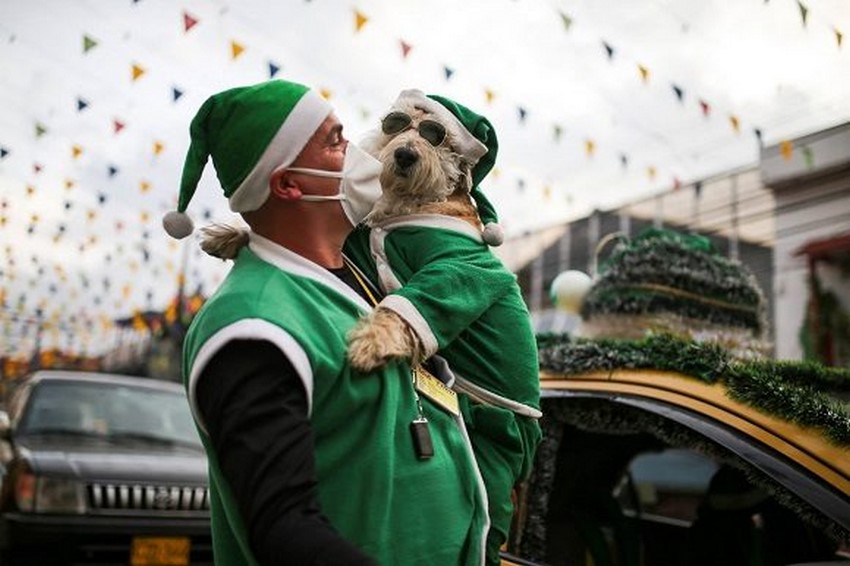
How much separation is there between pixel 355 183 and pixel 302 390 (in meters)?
0.48

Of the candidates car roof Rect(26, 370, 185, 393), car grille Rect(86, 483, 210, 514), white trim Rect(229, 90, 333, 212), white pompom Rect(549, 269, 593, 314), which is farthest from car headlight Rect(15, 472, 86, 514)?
white trim Rect(229, 90, 333, 212)

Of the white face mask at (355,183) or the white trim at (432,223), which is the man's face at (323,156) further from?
the white trim at (432,223)

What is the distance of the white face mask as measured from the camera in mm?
1484

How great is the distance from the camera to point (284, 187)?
1.45 meters

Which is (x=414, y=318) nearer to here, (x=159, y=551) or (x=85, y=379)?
(x=159, y=551)

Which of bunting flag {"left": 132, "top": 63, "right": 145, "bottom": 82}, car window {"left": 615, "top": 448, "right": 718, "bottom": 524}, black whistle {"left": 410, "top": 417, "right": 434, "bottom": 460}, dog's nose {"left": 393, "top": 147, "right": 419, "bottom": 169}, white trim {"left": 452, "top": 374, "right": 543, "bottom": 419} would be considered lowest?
car window {"left": 615, "top": 448, "right": 718, "bottom": 524}

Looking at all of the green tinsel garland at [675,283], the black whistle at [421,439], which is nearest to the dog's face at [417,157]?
the black whistle at [421,439]

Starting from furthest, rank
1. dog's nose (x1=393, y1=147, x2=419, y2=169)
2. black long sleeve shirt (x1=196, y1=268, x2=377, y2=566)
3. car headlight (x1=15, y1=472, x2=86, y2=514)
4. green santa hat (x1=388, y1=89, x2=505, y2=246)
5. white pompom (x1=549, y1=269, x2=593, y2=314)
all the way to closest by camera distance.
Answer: car headlight (x1=15, y1=472, x2=86, y2=514), white pompom (x1=549, y1=269, x2=593, y2=314), green santa hat (x1=388, y1=89, x2=505, y2=246), dog's nose (x1=393, y1=147, x2=419, y2=169), black long sleeve shirt (x1=196, y1=268, x2=377, y2=566)

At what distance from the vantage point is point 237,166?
1435 mm

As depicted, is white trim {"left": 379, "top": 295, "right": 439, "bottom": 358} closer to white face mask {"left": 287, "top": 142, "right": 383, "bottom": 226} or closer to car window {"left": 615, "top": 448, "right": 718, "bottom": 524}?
white face mask {"left": 287, "top": 142, "right": 383, "bottom": 226}

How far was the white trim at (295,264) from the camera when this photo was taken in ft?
4.63

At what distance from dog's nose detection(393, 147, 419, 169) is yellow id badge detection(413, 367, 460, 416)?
0.51 metres

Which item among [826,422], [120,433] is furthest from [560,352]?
[120,433]

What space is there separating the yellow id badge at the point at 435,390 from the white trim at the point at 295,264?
17 centimetres
